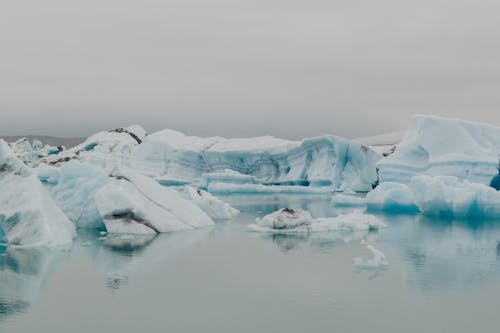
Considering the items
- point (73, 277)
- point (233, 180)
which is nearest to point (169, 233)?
point (73, 277)

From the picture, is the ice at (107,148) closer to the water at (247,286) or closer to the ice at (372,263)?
the water at (247,286)

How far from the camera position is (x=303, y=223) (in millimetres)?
10703

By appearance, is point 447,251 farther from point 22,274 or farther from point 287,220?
point 22,274

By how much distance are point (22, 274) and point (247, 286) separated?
259cm

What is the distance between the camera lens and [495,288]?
6.21 meters

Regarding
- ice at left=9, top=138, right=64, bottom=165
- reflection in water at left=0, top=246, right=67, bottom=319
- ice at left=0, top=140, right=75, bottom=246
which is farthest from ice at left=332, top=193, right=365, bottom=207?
ice at left=9, top=138, right=64, bottom=165

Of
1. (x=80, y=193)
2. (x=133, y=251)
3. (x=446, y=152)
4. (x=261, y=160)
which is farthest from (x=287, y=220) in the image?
(x=261, y=160)

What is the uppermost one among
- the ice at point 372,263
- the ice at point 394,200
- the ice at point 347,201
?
the ice at point 372,263

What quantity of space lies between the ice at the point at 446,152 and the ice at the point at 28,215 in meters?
12.4

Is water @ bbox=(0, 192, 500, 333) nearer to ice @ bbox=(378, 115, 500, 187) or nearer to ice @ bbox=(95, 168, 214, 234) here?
ice @ bbox=(95, 168, 214, 234)

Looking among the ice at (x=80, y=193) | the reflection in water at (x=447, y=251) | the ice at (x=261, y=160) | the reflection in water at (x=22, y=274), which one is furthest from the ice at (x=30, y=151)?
the reflection in water at (x=22, y=274)

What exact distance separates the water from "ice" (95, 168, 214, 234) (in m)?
0.48

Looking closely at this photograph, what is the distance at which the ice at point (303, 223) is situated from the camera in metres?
10.6

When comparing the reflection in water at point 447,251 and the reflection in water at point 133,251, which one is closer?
the reflection in water at point 447,251
